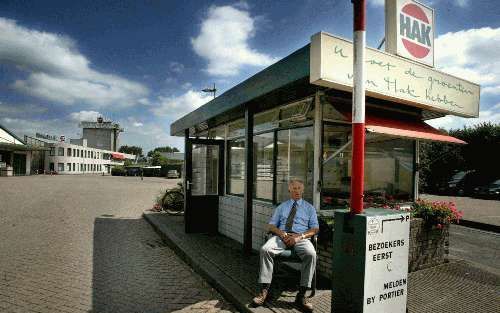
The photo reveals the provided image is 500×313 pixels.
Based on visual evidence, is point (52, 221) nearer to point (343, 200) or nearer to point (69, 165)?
point (343, 200)

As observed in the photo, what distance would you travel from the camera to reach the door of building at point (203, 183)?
8.10m

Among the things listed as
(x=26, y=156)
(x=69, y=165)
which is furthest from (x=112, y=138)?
(x=26, y=156)

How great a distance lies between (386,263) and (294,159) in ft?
9.41

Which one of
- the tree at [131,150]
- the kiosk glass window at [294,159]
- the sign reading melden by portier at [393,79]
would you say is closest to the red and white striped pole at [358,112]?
the sign reading melden by portier at [393,79]

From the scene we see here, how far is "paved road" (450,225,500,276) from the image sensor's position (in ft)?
20.5

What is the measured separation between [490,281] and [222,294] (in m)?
3.98

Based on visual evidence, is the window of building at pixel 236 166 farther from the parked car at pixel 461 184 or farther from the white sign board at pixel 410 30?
the parked car at pixel 461 184

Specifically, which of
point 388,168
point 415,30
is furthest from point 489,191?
point 415,30

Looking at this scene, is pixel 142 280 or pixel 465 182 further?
pixel 465 182

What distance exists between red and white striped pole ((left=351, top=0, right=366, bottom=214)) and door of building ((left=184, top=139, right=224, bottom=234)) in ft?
17.8

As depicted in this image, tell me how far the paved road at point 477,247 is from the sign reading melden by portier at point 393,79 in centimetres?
288

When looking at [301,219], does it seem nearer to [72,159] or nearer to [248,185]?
[248,185]

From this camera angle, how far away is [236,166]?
25.2 feet

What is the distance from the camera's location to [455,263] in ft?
18.6
